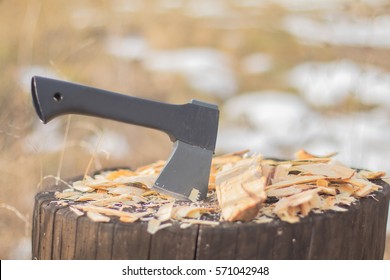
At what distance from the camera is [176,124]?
1.84 metres

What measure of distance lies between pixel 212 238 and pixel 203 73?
14.3 feet

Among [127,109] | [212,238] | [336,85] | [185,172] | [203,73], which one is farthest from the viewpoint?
[203,73]

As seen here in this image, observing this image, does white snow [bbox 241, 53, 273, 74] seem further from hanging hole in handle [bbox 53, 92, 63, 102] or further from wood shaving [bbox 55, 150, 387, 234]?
hanging hole in handle [bbox 53, 92, 63, 102]

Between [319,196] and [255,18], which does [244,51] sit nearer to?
[255,18]

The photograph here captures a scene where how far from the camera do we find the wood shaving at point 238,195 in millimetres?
1623

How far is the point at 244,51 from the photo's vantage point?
20.4 ft

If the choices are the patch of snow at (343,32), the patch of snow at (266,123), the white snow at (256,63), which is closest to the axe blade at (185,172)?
the patch of snow at (266,123)

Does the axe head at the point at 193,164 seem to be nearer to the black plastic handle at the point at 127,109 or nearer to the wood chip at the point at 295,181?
the black plastic handle at the point at 127,109

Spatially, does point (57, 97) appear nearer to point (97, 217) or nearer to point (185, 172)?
point (97, 217)

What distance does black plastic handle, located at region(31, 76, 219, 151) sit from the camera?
5.52 ft

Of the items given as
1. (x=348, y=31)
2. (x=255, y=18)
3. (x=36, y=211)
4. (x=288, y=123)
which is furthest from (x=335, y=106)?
(x=36, y=211)

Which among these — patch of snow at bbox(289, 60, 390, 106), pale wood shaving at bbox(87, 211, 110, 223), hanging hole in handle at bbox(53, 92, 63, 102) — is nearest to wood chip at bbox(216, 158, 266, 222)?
pale wood shaving at bbox(87, 211, 110, 223)

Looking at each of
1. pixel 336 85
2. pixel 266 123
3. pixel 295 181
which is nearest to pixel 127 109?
pixel 295 181

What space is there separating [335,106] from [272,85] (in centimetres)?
109
